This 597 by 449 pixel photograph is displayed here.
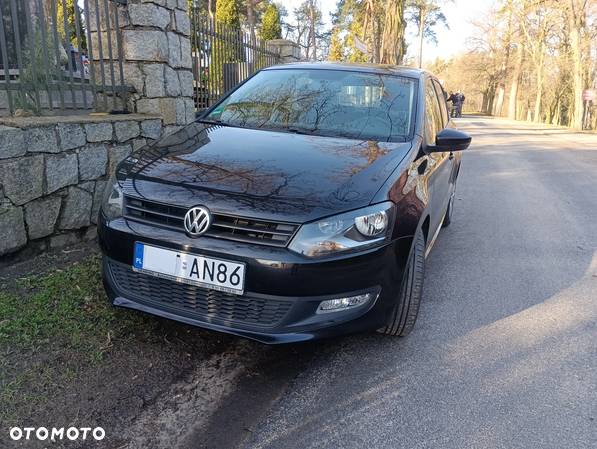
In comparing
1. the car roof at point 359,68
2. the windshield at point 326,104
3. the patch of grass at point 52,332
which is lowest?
the patch of grass at point 52,332

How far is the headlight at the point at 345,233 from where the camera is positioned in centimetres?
223

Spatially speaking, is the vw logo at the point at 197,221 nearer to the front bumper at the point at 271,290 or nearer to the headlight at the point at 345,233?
the front bumper at the point at 271,290

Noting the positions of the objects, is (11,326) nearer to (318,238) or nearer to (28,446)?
(28,446)

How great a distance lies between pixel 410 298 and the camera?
111 inches

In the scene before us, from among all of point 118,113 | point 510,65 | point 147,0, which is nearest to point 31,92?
point 118,113

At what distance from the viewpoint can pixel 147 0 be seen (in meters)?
4.61

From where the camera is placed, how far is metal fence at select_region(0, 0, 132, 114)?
3754mm

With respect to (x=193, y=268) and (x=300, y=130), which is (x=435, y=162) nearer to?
(x=300, y=130)

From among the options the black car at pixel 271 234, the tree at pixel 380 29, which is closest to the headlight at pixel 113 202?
the black car at pixel 271 234

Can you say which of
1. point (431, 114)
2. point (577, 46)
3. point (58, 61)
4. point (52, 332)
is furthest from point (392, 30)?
point (52, 332)

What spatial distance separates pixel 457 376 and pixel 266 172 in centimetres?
148

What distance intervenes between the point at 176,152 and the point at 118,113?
7.36 feet

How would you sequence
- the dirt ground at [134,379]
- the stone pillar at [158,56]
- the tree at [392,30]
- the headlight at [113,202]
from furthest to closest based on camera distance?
1. the tree at [392,30]
2. the stone pillar at [158,56]
3. the headlight at [113,202]
4. the dirt ground at [134,379]

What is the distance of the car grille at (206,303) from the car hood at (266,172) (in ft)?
1.30
